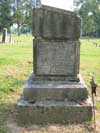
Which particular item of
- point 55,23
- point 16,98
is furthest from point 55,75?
point 16,98

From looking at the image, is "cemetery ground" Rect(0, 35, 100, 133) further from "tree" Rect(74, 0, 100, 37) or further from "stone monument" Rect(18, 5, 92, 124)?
"tree" Rect(74, 0, 100, 37)

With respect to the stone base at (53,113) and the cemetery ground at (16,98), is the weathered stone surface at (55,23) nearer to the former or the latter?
the stone base at (53,113)

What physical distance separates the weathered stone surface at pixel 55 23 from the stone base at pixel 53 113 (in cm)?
131

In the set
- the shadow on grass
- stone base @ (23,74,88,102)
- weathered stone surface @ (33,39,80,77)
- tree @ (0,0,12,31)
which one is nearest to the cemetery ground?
the shadow on grass

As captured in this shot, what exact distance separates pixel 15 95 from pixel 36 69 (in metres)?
1.84

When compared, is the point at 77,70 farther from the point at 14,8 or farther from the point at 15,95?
the point at 14,8

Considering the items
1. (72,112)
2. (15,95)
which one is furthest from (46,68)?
(15,95)

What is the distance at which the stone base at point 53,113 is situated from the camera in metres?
5.77

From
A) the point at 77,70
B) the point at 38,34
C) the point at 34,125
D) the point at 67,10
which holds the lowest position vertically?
the point at 34,125

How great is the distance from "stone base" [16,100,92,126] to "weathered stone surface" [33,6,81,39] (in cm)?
131

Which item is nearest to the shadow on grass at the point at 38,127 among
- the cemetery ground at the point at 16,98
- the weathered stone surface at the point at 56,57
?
the cemetery ground at the point at 16,98

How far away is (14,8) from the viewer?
46.4 meters

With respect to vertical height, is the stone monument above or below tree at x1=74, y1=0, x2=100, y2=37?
below

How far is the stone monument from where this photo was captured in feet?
19.0
